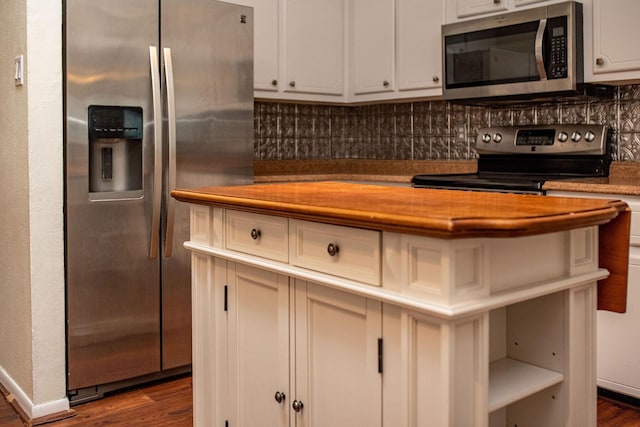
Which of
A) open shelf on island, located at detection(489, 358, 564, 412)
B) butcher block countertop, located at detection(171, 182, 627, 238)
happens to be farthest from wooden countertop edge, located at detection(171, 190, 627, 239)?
open shelf on island, located at detection(489, 358, 564, 412)

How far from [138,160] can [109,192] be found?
19 cm

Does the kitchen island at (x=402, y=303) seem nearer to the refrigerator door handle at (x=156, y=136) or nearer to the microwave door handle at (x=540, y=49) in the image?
the refrigerator door handle at (x=156, y=136)

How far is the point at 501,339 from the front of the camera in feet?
5.47

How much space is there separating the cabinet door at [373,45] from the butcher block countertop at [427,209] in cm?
218

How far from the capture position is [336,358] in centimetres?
160

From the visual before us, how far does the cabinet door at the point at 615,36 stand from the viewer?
2875 millimetres

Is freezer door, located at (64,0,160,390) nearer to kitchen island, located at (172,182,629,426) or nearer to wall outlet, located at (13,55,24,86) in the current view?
wall outlet, located at (13,55,24,86)

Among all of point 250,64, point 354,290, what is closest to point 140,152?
point 250,64

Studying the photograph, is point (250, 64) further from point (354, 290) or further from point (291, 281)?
point (354, 290)

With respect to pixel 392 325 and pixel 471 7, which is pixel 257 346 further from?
pixel 471 7

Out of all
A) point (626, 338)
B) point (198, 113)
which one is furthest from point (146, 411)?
point (626, 338)

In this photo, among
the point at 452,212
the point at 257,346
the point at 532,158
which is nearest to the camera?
the point at 452,212

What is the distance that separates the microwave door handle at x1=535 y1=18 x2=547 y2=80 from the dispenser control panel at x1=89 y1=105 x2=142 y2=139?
1862 mm

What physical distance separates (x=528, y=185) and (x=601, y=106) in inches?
28.9
